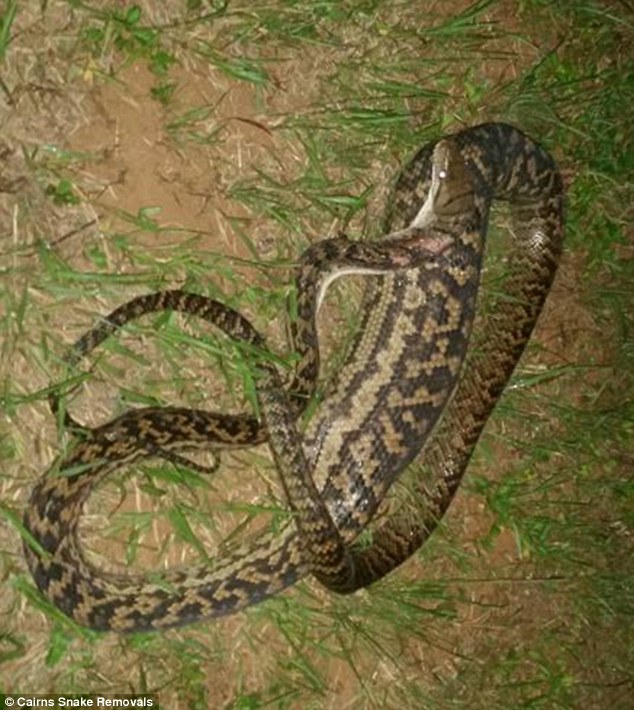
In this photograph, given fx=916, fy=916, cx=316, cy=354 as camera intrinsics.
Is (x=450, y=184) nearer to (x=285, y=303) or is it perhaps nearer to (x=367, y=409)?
(x=285, y=303)

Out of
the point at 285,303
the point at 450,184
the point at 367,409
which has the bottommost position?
the point at 367,409

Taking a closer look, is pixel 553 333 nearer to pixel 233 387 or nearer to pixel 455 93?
pixel 455 93

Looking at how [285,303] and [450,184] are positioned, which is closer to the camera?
[450,184]

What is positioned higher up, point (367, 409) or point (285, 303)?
point (285, 303)

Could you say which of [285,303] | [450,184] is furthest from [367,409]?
[450,184]

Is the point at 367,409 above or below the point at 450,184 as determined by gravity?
below
